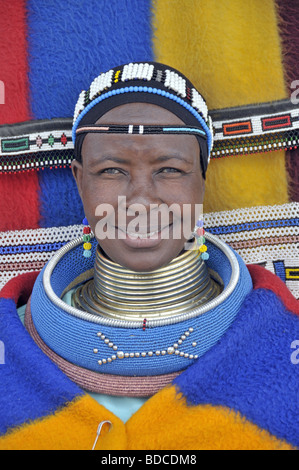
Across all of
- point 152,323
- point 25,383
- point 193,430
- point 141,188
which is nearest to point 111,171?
point 141,188

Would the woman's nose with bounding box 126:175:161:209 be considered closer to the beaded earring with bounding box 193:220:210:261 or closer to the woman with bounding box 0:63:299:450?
the woman with bounding box 0:63:299:450

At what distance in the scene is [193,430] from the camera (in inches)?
58.4

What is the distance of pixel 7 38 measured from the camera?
2.35 meters

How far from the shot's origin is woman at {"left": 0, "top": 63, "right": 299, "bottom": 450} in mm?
1511

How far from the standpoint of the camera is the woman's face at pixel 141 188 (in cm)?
169

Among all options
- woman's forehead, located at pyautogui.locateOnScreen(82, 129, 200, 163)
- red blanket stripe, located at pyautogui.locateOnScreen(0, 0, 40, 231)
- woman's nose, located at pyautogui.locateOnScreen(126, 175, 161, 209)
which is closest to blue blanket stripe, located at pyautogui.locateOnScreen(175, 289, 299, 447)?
woman's nose, located at pyautogui.locateOnScreen(126, 175, 161, 209)

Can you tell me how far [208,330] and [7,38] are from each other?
5.65ft

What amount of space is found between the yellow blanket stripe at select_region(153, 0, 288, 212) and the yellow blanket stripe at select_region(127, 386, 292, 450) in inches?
55.8

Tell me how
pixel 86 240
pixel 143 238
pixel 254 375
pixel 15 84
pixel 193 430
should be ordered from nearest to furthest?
pixel 193 430 → pixel 254 375 → pixel 143 238 → pixel 86 240 → pixel 15 84

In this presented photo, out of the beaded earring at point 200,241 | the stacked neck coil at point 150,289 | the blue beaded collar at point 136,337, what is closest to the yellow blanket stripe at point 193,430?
the blue beaded collar at point 136,337

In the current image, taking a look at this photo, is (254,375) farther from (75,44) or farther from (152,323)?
(75,44)

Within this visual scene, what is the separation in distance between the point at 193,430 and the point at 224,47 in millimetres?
1692

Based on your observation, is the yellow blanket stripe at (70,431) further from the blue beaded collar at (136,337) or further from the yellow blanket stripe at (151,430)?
the blue beaded collar at (136,337)
